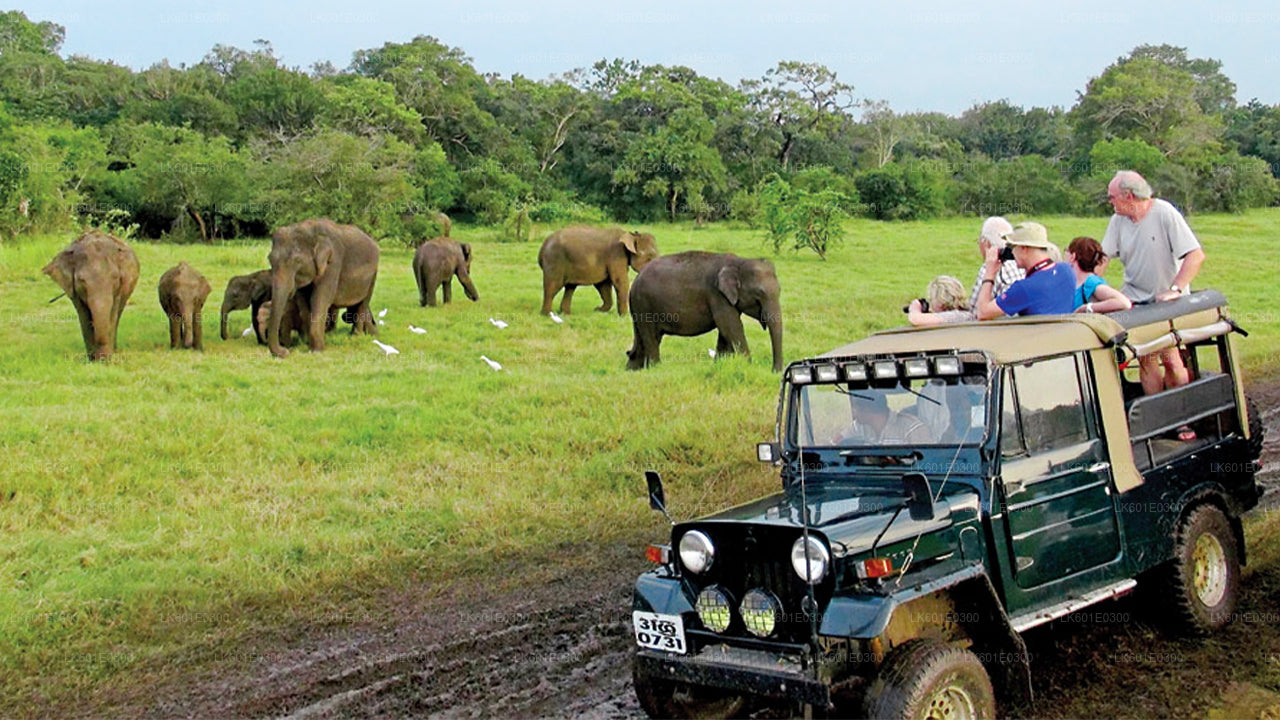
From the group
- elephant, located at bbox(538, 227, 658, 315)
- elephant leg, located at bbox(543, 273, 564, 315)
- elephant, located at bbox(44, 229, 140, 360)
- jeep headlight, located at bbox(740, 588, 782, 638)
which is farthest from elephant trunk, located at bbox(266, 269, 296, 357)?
jeep headlight, located at bbox(740, 588, 782, 638)

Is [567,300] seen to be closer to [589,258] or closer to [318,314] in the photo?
[589,258]

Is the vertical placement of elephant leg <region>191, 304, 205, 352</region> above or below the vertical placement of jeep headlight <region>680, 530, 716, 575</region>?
above

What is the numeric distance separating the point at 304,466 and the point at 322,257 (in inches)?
296

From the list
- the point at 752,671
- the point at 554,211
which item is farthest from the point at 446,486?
the point at 554,211

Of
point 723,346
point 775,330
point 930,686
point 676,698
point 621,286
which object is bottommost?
point 676,698

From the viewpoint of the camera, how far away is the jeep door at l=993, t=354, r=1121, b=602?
208 inches

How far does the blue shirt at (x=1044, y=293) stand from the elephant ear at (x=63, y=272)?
1189 centimetres

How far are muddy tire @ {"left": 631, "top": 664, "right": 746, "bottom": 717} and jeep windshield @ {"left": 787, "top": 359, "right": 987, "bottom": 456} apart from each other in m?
1.39

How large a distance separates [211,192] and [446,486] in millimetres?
27464

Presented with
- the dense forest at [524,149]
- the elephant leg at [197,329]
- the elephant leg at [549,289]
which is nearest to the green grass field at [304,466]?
the elephant leg at [197,329]

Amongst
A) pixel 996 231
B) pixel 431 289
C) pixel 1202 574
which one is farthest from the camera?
pixel 431 289

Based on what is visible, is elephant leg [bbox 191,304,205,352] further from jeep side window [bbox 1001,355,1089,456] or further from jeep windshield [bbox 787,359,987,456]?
jeep side window [bbox 1001,355,1089,456]

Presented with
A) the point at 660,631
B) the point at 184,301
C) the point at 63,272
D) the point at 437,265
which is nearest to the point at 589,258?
the point at 437,265

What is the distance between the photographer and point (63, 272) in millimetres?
14438
